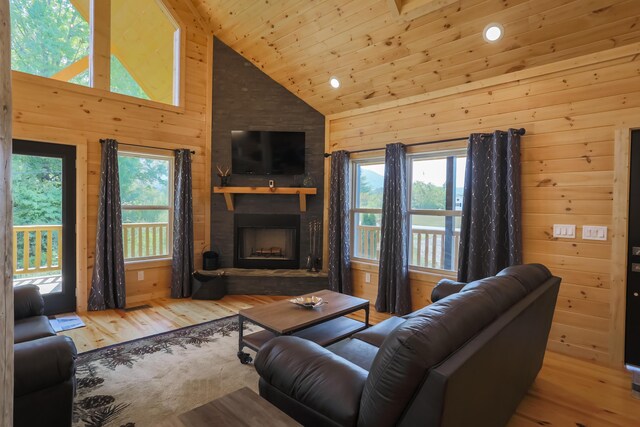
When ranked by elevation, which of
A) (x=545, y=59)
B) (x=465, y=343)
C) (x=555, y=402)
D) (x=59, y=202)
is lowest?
(x=555, y=402)

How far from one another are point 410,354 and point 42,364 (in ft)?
5.32

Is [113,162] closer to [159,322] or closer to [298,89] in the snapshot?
[159,322]

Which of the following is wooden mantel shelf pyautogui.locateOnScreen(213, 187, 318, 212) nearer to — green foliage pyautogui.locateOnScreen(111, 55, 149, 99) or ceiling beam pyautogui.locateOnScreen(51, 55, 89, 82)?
green foliage pyautogui.locateOnScreen(111, 55, 149, 99)

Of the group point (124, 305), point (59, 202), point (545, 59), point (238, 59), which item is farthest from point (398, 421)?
point (238, 59)

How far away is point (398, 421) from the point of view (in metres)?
1.16

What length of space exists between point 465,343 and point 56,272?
14.9 ft

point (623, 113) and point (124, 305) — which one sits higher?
point (623, 113)

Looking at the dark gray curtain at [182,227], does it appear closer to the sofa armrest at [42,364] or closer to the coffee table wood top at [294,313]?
the coffee table wood top at [294,313]

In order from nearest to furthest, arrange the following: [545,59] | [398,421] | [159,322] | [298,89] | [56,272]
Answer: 1. [398,421]
2. [545,59]
3. [159,322]
4. [56,272]
5. [298,89]

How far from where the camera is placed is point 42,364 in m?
1.54

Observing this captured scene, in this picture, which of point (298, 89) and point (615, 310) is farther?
point (298, 89)

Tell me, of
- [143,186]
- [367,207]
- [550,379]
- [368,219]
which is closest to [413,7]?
[367,207]

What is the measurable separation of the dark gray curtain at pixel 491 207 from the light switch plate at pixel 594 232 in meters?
0.49

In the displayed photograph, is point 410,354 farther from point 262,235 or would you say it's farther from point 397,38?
point 262,235
